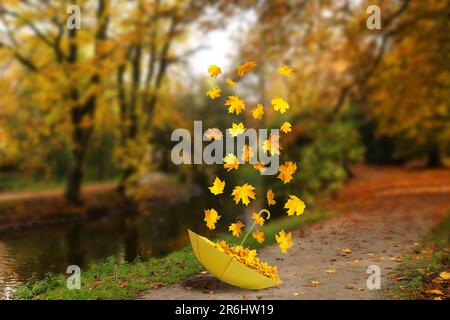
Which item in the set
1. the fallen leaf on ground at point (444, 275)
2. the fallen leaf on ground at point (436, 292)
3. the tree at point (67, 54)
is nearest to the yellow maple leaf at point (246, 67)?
the fallen leaf on ground at point (436, 292)

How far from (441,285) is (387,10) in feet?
47.7

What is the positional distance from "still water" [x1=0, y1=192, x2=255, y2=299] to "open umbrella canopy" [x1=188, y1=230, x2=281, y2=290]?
350 centimetres

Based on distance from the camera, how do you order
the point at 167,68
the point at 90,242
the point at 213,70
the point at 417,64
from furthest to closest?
the point at 167,68
the point at 417,64
the point at 90,242
the point at 213,70

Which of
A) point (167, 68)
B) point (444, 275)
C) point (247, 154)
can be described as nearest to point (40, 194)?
point (167, 68)

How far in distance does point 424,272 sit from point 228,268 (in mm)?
3389

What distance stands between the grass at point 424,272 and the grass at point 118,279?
11.7ft

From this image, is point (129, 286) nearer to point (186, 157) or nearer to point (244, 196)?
point (244, 196)

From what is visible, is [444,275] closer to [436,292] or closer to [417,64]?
[436,292]

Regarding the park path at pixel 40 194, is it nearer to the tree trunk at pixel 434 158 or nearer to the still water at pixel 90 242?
the still water at pixel 90 242

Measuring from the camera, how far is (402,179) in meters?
27.3

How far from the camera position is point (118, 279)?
8.84 m

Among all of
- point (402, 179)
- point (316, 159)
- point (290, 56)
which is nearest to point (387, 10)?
point (290, 56)

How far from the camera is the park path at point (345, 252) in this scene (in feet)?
24.7
